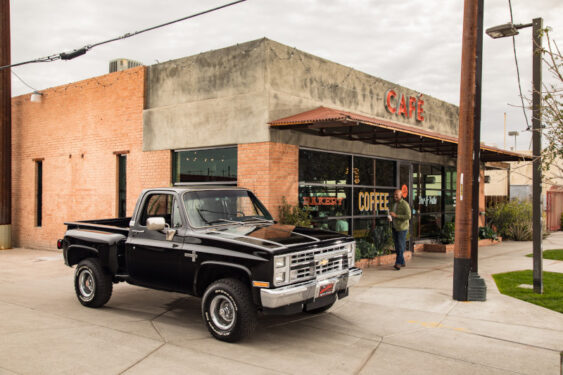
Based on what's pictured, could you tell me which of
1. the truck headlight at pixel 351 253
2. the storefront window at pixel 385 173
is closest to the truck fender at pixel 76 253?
the truck headlight at pixel 351 253

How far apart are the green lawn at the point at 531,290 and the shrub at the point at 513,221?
342 inches

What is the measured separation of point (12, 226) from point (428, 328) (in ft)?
57.8

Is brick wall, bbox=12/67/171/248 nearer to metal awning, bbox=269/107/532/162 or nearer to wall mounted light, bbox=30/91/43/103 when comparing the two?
wall mounted light, bbox=30/91/43/103

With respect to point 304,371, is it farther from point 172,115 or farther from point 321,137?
point 172,115

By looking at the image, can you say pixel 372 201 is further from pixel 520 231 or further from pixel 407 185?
pixel 520 231

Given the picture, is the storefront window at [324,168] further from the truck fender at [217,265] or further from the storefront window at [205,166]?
the truck fender at [217,265]

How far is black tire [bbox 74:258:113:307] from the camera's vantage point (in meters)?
7.91

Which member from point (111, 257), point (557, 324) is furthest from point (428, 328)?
point (111, 257)

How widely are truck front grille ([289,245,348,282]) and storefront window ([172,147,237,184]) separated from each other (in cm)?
557

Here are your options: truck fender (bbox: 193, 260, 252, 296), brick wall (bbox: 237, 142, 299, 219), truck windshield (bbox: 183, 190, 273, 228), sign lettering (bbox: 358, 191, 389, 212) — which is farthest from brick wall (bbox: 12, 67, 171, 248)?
truck fender (bbox: 193, 260, 252, 296)

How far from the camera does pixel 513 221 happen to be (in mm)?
19688

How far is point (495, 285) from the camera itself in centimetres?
992

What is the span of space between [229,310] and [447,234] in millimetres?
12371

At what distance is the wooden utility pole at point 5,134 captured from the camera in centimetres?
1819
